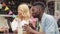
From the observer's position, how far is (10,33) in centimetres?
680

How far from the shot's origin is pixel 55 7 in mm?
7785

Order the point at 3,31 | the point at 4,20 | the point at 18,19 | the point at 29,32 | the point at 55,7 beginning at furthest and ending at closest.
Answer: the point at 55,7 → the point at 4,20 → the point at 3,31 → the point at 18,19 → the point at 29,32

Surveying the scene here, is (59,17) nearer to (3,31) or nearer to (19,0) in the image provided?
(19,0)

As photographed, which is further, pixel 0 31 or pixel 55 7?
pixel 55 7

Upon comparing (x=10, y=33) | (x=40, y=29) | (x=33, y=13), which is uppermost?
(x=33, y=13)

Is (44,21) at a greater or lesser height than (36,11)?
lesser

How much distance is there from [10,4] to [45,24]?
381 centimetres

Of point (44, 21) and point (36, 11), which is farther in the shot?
point (44, 21)

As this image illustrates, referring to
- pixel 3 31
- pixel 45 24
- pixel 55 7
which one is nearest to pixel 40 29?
pixel 45 24

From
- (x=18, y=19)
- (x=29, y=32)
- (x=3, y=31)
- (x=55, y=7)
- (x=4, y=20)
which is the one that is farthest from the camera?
(x=55, y=7)

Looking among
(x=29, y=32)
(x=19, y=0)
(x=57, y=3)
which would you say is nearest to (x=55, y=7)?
(x=57, y=3)

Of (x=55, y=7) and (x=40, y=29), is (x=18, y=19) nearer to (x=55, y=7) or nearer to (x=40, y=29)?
(x=40, y=29)

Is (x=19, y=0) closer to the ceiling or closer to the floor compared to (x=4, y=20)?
closer to the ceiling

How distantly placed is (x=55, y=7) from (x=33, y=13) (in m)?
4.07
